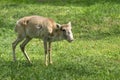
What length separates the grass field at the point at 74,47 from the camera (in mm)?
10266

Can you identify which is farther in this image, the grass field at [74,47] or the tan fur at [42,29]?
the tan fur at [42,29]

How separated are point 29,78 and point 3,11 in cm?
1143

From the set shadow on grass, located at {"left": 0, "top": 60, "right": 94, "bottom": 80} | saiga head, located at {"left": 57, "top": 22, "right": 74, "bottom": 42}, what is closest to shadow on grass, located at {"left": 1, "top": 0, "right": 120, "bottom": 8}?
saiga head, located at {"left": 57, "top": 22, "right": 74, "bottom": 42}

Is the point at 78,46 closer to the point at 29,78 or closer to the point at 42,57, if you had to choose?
the point at 42,57

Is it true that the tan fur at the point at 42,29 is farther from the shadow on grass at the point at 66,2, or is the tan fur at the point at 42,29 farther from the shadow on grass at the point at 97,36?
the shadow on grass at the point at 66,2

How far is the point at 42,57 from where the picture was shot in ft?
40.3

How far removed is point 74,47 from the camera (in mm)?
14062

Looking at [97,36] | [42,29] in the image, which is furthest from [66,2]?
[42,29]

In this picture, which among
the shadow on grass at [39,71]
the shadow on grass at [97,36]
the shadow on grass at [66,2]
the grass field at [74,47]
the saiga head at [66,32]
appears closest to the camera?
the shadow on grass at [39,71]

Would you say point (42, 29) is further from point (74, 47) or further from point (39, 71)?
point (74, 47)

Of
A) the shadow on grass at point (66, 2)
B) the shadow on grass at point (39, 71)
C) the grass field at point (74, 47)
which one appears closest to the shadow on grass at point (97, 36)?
the grass field at point (74, 47)

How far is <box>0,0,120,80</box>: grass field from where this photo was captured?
33.7 feet

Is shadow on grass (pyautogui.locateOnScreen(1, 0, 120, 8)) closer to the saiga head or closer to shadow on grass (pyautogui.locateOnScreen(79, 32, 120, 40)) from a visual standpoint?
shadow on grass (pyautogui.locateOnScreen(79, 32, 120, 40))

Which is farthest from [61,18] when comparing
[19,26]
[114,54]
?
[19,26]
